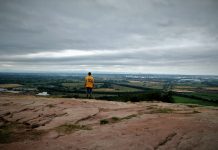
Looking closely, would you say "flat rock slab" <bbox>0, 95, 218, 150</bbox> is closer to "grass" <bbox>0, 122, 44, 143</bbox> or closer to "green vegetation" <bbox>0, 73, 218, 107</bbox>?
"grass" <bbox>0, 122, 44, 143</bbox>

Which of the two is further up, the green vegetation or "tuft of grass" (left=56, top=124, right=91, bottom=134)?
"tuft of grass" (left=56, top=124, right=91, bottom=134)

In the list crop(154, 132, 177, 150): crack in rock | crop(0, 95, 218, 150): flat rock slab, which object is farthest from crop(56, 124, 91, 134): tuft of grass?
crop(154, 132, 177, 150): crack in rock

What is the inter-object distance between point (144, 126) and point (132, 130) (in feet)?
2.06

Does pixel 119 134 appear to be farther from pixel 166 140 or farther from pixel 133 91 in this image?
pixel 133 91

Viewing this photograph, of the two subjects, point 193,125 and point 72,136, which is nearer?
point 72,136

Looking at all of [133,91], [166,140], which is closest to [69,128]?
[166,140]

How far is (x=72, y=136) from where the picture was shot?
5.90m

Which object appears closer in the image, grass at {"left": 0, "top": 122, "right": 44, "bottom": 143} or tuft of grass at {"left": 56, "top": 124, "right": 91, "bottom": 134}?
grass at {"left": 0, "top": 122, "right": 44, "bottom": 143}

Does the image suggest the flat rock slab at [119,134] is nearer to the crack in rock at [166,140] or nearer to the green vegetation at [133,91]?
the crack in rock at [166,140]

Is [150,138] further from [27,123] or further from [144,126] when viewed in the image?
[27,123]

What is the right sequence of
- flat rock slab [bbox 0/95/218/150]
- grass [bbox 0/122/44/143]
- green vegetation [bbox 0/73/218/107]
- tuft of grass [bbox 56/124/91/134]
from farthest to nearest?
green vegetation [bbox 0/73/218/107], tuft of grass [bbox 56/124/91/134], grass [bbox 0/122/44/143], flat rock slab [bbox 0/95/218/150]

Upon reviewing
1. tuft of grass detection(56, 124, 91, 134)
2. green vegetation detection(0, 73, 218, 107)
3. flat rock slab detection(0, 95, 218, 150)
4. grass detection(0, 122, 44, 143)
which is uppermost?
flat rock slab detection(0, 95, 218, 150)

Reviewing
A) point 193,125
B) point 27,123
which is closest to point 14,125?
point 27,123

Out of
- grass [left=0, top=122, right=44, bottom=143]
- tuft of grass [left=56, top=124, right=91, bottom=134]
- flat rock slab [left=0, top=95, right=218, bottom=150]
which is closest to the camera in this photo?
flat rock slab [left=0, top=95, right=218, bottom=150]
